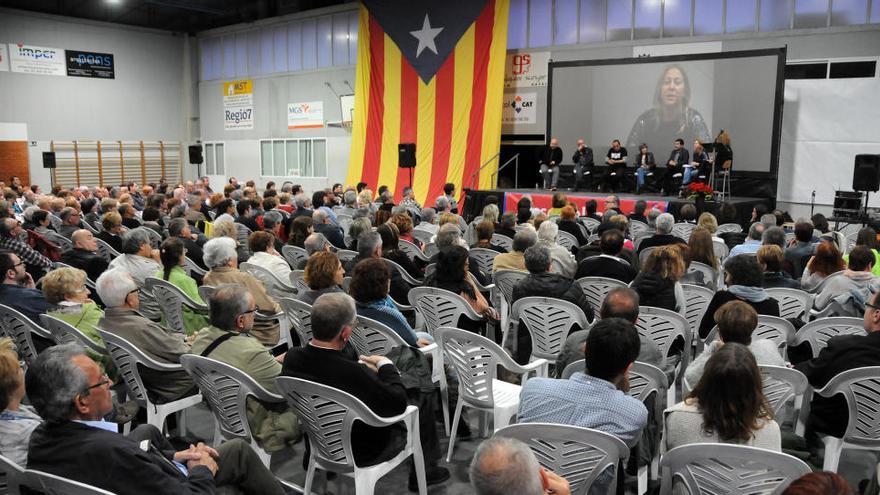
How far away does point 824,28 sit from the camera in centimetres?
1223

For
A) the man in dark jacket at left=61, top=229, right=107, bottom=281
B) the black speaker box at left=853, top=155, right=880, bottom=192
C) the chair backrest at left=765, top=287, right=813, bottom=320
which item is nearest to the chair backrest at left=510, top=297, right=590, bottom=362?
the chair backrest at left=765, top=287, right=813, bottom=320

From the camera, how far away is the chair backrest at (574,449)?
84.3 inches

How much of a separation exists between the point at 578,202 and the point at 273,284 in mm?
8742

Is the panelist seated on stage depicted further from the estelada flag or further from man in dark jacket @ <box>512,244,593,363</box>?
man in dark jacket @ <box>512,244,593,363</box>

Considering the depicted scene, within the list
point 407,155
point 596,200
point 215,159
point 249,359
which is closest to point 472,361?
point 249,359

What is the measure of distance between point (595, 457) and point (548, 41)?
1497 cm

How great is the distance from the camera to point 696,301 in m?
4.47

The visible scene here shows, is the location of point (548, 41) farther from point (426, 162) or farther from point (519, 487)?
point (519, 487)

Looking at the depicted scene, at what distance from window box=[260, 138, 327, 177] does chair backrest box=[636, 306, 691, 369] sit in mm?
17896

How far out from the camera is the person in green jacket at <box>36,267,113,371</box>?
3.58m

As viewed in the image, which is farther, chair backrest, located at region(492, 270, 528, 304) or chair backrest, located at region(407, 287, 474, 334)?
chair backrest, located at region(492, 270, 528, 304)

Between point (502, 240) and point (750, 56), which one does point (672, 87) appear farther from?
point (502, 240)

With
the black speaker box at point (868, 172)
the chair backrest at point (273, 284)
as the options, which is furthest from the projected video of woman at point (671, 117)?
the chair backrest at point (273, 284)

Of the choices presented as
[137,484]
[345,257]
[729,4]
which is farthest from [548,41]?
[137,484]
